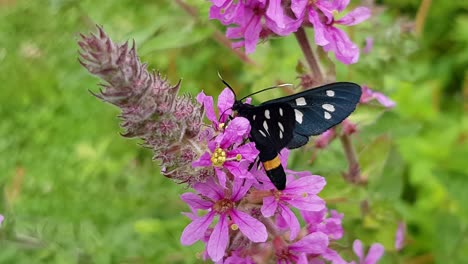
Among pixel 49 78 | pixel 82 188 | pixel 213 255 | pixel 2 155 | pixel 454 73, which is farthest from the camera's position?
pixel 49 78

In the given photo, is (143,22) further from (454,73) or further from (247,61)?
(454,73)

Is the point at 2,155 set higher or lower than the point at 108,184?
higher

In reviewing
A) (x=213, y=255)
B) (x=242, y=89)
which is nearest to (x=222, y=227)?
(x=213, y=255)

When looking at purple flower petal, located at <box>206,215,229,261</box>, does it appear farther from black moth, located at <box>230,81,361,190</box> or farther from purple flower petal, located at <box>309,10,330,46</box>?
purple flower petal, located at <box>309,10,330,46</box>

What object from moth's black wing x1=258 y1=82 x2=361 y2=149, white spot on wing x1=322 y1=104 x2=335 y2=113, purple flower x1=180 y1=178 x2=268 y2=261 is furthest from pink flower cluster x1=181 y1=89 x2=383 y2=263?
white spot on wing x1=322 y1=104 x2=335 y2=113

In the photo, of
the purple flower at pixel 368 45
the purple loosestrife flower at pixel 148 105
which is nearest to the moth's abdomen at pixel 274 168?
Result: the purple loosestrife flower at pixel 148 105

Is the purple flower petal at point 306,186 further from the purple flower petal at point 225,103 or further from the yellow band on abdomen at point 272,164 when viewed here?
the purple flower petal at point 225,103

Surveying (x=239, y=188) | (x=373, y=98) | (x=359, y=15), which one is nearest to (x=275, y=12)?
(x=359, y=15)
